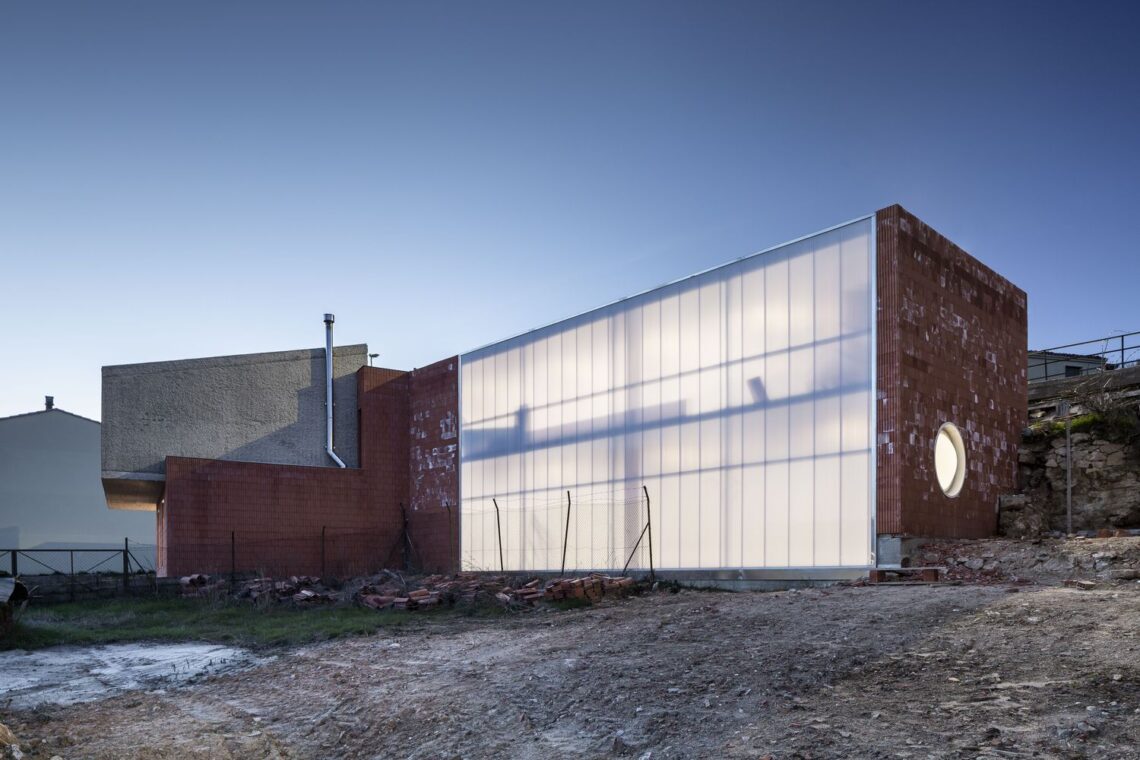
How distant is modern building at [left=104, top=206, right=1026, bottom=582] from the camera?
1669cm

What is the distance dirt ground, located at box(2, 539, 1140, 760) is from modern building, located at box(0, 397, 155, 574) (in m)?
36.3

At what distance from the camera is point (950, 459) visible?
17.7m

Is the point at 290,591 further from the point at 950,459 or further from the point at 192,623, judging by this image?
the point at 950,459

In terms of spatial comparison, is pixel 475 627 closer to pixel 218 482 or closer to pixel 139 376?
pixel 218 482

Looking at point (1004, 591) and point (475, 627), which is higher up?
point (1004, 591)

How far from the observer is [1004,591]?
11.5m

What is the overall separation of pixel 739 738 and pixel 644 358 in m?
14.7

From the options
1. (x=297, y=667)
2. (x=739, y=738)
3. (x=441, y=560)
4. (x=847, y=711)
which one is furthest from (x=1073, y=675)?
(x=441, y=560)

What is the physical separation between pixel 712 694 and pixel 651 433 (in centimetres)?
1285

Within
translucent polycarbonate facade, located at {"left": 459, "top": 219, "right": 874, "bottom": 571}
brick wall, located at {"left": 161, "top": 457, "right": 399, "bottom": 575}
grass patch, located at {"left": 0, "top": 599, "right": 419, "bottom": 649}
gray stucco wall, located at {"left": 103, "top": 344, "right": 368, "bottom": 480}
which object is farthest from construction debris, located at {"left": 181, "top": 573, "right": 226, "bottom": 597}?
translucent polycarbonate facade, located at {"left": 459, "top": 219, "right": 874, "bottom": 571}

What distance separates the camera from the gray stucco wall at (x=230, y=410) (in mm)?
25188

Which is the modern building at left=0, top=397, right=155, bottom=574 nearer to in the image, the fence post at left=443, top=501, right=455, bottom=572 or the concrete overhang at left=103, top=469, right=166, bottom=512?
the concrete overhang at left=103, top=469, right=166, bottom=512

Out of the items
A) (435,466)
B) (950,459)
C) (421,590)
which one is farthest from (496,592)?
(435,466)

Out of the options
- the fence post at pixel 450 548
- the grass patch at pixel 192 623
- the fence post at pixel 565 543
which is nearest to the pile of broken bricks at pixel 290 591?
the grass patch at pixel 192 623
